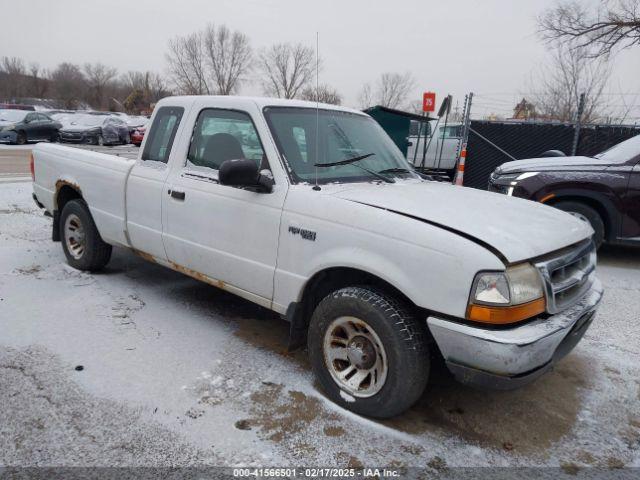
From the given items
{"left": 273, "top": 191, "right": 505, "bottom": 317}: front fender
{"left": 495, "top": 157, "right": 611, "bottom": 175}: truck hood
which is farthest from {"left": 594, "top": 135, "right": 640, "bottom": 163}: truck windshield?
{"left": 273, "top": 191, "right": 505, "bottom": 317}: front fender

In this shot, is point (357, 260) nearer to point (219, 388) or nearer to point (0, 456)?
point (219, 388)

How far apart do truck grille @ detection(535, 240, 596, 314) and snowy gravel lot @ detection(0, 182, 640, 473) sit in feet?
2.64

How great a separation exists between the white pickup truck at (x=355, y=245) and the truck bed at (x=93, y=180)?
0.18ft

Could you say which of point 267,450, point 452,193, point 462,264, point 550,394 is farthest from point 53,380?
point 550,394

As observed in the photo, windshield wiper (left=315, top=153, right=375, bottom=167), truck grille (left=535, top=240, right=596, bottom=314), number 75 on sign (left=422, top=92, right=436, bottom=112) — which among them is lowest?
truck grille (left=535, top=240, right=596, bottom=314)

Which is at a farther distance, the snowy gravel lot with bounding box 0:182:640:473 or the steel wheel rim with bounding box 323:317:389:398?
the steel wheel rim with bounding box 323:317:389:398

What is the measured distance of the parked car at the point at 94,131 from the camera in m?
21.8

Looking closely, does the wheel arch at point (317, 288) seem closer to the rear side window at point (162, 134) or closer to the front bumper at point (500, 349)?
the front bumper at point (500, 349)

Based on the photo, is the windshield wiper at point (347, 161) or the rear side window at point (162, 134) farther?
the rear side window at point (162, 134)

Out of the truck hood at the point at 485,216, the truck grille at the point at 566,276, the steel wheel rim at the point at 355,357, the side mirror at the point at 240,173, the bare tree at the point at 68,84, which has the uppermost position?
the bare tree at the point at 68,84

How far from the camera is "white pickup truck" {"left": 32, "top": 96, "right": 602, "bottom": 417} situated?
245 centimetres

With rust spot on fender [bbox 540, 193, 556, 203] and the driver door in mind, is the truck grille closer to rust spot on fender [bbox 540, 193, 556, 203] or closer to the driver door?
the driver door

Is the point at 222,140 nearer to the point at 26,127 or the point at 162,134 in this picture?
the point at 162,134

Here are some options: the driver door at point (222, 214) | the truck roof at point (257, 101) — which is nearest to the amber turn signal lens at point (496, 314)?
the driver door at point (222, 214)
